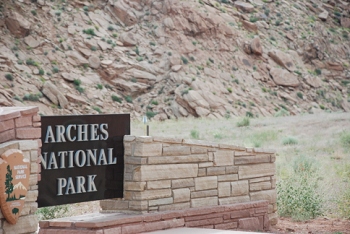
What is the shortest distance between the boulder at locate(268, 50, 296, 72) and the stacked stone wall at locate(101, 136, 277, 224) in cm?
3774

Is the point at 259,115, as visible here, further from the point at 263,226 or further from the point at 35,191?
the point at 35,191

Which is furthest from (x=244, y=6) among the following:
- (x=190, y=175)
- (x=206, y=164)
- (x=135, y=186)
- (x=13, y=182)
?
(x=13, y=182)

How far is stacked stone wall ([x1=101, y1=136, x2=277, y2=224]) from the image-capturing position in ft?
33.5

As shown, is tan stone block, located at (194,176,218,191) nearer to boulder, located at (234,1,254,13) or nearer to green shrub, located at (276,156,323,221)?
green shrub, located at (276,156,323,221)

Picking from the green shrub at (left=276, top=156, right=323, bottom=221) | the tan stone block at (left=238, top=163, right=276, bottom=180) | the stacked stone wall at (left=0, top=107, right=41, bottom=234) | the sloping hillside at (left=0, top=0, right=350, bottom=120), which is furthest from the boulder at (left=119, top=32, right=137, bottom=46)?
the stacked stone wall at (left=0, top=107, right=41, bottom=234)

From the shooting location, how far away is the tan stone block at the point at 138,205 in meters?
10.1

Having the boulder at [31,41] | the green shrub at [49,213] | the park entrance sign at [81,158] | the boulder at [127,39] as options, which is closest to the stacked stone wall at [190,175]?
the park entrance sign at [81,158]

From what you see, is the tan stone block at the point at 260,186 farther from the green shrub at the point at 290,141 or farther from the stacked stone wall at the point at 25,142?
the green shrub at the point at 290,141

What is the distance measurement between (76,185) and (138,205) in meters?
1.08

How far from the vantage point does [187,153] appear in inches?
430

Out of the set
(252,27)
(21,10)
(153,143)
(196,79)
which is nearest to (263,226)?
(153,143)

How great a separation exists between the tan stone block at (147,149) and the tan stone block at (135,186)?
0.43 metres

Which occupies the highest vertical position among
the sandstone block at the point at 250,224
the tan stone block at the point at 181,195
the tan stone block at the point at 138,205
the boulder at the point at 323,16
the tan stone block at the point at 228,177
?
the boulder at the point at 323,16

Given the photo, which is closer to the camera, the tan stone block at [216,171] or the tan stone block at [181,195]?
the tan stone block at [181,195]
